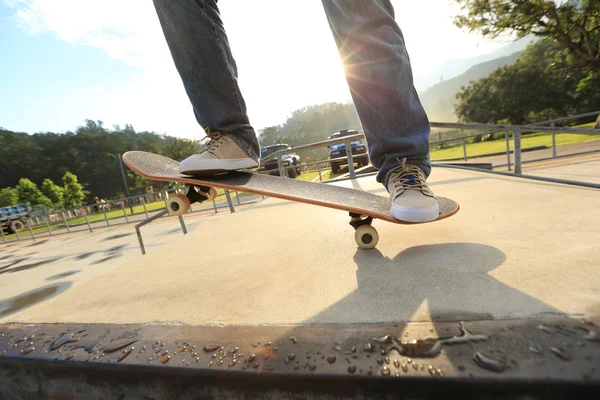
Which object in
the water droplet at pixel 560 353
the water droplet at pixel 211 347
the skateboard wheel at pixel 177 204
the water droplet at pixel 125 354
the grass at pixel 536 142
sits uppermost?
the skateboard wheel at pixel 177 204

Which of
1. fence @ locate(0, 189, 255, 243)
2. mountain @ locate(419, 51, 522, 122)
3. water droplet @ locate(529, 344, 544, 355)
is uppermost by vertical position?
mountain @ locate(419, 51, 522, 122)

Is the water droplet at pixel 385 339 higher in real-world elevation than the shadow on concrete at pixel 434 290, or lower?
higher

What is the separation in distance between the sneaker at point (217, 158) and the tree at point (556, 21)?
45.3 feet

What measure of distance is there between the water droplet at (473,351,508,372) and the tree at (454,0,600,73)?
14.2 meters

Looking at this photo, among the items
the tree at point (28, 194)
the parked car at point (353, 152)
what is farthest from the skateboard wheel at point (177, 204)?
the tree at point (28, 194)

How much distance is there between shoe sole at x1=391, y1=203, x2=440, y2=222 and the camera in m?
0.92

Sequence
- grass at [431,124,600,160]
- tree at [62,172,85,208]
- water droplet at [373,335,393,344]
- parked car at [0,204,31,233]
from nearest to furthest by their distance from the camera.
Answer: water droplet at [373,335,393,344] < grass at [431,124,600,160] < parked car at [0,204,31,233] < tree at [62,172,85,208]

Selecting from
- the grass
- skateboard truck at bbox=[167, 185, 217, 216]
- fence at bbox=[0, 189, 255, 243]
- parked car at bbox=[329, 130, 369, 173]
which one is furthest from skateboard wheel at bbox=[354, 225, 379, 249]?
the grass

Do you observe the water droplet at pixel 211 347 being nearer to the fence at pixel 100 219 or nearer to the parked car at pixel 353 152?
the fence at pixel 100 219

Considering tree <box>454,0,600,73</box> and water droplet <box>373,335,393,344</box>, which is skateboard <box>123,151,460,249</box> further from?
tree <box>454,0,600,73</box>

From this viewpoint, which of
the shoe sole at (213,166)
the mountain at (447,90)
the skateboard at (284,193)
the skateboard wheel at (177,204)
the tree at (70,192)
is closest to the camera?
the skateboard at (284,193)

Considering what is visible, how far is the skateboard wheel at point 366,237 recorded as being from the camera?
1.04 metres

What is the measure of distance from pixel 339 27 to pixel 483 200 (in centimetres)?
118

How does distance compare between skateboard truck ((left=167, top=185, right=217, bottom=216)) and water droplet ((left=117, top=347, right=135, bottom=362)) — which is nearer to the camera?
water droplet ((left=117, top=347, right=135, bottom=362))
